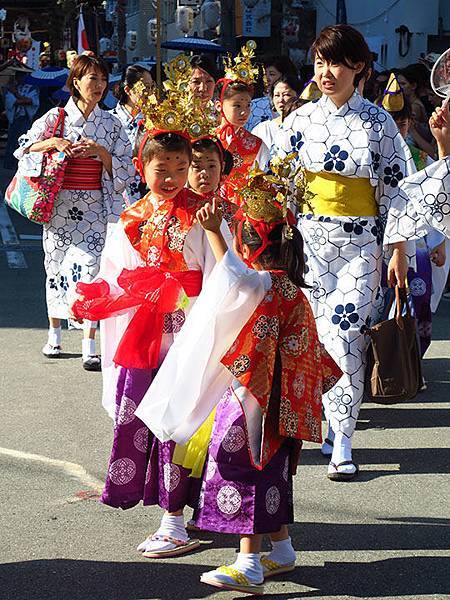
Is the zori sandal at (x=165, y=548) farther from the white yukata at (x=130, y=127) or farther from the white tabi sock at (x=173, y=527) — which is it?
the white yukata at (x=130, y=127)

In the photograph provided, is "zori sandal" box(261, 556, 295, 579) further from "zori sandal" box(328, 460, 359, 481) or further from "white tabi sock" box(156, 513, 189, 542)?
"zori sandal" box(328, 460, 359, 481)

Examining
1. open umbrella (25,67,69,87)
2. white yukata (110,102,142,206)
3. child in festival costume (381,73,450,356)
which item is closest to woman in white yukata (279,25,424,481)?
child in festival costume (381,73,450,356)

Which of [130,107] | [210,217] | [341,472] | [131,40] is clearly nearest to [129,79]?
[130,107]

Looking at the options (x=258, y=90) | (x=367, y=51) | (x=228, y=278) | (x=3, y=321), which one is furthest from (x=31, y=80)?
(x=228, y=278)

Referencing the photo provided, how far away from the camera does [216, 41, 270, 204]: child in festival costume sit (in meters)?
6.90

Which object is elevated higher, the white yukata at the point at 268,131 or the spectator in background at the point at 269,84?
the spectator in background at the point at 269,84

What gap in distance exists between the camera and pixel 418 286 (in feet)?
23.2

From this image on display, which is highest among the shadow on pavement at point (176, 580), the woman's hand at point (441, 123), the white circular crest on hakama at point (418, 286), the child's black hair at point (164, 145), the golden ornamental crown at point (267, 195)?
the woman's hand at point (441, 123)

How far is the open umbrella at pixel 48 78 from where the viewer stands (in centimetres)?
2156

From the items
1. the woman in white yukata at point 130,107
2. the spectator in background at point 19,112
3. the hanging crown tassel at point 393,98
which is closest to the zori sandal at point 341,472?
the hanging crown tassel at point 393,98

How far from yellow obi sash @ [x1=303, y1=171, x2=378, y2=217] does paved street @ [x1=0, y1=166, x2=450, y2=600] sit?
3.93ft

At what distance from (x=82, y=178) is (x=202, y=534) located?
3.43 meters

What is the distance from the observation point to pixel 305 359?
3.99 meters

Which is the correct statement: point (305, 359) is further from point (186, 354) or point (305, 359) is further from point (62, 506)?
point (62, 506)
